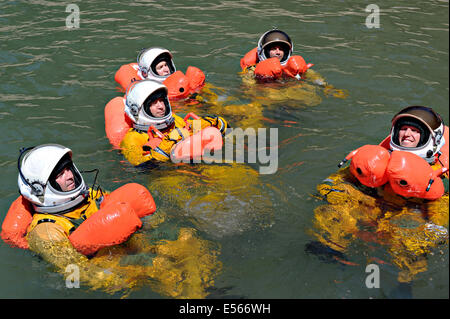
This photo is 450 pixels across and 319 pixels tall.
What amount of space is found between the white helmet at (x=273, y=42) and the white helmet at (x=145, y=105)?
3780 mm

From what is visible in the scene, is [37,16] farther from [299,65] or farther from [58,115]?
[299,65]

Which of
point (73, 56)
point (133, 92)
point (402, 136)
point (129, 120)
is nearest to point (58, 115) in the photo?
point (129, 120)

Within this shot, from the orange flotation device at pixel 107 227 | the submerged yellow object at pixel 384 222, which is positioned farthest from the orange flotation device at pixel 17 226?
the submerged yellow object at pixel 384 222

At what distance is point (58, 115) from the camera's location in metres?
8.97

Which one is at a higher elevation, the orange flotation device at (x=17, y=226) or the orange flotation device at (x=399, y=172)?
the orange flotation device at (x=399, y=172)

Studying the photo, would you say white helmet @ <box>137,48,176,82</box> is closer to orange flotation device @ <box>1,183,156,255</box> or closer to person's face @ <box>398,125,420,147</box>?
orange flotation device @ <box>1,183,156,255</box>

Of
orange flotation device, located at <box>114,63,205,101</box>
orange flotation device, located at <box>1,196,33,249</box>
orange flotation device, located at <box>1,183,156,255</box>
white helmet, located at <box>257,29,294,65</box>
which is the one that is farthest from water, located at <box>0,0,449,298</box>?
white helmet, located at <box>257,29,294,65</box>

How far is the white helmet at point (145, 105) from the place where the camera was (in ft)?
23.8

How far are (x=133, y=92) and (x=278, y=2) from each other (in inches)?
374

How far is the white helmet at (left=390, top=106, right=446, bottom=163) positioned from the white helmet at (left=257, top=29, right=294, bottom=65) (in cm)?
492

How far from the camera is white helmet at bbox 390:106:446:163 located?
579cm

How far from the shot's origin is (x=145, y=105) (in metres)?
7.34

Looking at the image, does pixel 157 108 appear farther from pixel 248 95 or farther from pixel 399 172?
pixel 399 172

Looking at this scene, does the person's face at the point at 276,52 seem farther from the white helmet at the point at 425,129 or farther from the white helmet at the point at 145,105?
the white helmet at the point at 425,129
